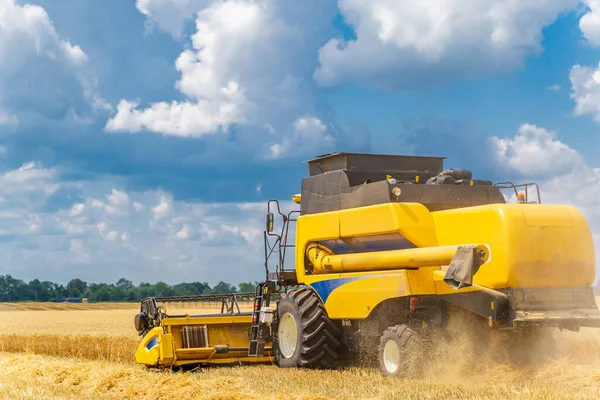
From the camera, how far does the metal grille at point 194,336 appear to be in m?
13.7

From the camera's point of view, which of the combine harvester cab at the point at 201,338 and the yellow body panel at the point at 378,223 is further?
the combine harvester cab at the point at 201,338

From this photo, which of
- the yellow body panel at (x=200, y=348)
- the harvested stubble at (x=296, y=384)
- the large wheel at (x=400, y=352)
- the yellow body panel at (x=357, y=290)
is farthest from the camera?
the yellow body panel at (x=200, y=348)

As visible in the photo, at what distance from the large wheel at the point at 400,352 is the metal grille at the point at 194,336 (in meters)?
3.74

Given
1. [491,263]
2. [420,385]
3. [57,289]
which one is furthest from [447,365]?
[57,289]

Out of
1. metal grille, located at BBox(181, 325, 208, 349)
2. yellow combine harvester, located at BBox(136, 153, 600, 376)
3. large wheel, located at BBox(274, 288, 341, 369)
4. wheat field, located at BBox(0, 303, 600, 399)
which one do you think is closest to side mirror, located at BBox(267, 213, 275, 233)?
yellow combine harvester, located at BBox(136, 153, 600, 376)

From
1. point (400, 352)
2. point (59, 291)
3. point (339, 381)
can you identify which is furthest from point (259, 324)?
point (59, 291)

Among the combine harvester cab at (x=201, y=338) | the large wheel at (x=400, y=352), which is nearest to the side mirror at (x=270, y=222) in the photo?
the combine harvester cab at (x=201, y=338)

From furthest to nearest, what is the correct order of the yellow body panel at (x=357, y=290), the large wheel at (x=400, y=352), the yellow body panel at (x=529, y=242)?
the yellow body panel at (x=357, y=290) → the large wheel at (x=400, y=352) → the yellow body panel at (x=529, y=242)

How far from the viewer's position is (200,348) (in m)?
13.5

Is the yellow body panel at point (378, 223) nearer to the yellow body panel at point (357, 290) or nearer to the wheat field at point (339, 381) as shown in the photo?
the yellow body panel at point (357, 290)

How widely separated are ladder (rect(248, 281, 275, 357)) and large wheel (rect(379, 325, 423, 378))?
3279mm

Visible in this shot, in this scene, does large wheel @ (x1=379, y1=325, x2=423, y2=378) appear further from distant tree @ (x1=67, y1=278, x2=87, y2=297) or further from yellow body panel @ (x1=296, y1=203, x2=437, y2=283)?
distant tree @ (x1=67, y1=278, x2=87, y2=297)

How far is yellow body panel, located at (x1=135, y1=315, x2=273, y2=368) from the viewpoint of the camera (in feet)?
43.6

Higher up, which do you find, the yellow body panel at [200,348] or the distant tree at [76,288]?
the distant tree at [76,288]
